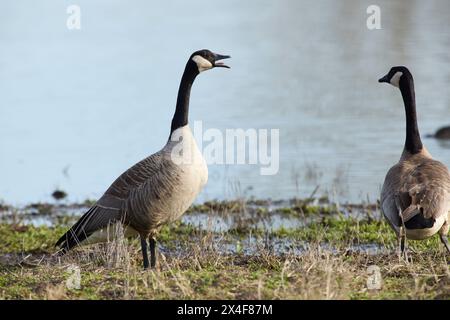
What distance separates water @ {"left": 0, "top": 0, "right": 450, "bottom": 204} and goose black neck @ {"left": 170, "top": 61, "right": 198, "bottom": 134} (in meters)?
4.36

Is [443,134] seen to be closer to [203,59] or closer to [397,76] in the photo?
[397,76]

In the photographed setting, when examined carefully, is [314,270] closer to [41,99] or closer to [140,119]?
[140,119]

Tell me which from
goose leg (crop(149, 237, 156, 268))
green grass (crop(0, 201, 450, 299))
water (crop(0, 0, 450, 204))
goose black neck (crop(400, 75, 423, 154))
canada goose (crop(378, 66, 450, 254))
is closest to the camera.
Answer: green grass (crop(0, 201, 450, 299))

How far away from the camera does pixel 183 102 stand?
9.22 metres

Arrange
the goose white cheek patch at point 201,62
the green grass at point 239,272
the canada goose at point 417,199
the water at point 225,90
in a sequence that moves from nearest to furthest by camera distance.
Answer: the green grass at point 239,272, the canada goose at point 417,199, the goose white cheek patch at point 201,62, the water at point 225,90

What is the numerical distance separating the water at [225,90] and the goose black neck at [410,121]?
12.3 feet

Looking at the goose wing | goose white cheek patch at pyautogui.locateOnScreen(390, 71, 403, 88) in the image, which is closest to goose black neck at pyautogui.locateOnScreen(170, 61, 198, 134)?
the goose wing

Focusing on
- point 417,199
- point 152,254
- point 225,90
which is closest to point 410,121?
point 417,199

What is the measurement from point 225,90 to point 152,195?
43.4 ft

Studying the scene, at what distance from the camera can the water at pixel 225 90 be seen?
1546 cm

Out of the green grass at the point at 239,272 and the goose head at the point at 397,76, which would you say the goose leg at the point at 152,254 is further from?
the goose head at the point at 397,76

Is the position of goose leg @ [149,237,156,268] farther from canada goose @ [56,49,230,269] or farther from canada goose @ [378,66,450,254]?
canada goose @ [378,66,450,254]

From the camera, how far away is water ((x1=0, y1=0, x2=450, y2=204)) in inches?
609

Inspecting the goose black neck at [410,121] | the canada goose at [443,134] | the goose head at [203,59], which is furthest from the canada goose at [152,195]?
the canada goose at [443,134]
